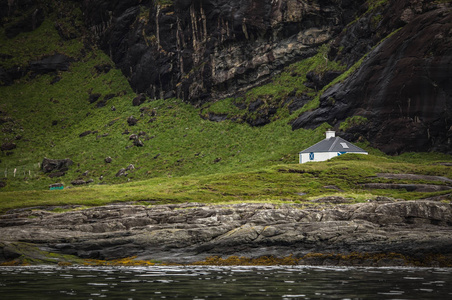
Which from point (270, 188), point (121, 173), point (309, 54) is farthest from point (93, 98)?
point (270, 188)

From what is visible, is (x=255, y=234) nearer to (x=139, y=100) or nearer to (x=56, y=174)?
(x=56, y=174)

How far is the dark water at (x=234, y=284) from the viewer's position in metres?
20.2

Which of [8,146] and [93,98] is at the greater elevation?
[93,98]

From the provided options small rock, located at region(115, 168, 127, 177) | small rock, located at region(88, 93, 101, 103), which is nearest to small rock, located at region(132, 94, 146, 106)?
small rock, located at region(88, 93, 101, 103)

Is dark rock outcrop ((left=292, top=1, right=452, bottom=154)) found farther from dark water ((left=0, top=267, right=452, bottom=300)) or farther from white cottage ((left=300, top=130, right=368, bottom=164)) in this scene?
dark water ((left=0, top=267, right=452, bottom=300))

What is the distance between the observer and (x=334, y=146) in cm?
10275

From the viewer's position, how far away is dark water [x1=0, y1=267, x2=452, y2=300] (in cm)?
2020

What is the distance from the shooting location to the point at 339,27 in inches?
5605

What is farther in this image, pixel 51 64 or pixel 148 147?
pixel 51 64

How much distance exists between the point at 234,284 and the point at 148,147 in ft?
374

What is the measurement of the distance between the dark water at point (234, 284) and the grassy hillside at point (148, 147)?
32.8m

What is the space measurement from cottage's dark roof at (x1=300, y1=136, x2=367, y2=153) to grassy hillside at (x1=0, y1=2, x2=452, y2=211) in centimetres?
480

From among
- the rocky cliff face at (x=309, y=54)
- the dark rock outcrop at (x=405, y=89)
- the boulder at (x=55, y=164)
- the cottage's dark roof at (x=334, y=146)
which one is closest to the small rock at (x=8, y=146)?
the boulder at (x=55, y=164)

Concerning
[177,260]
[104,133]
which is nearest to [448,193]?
[177,260]
